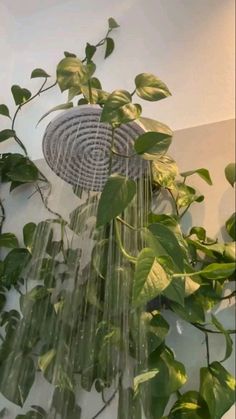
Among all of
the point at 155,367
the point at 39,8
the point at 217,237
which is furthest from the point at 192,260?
the point at 39,8

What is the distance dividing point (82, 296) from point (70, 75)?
0.41m

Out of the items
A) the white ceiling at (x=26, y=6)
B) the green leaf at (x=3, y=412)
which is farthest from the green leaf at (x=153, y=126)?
the white ceiling at (x=26, y=6)

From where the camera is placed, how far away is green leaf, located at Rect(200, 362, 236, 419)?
0.73m

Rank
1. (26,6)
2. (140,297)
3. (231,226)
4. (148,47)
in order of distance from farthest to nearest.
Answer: (26,6), (148,47), (231,226), (140,297)

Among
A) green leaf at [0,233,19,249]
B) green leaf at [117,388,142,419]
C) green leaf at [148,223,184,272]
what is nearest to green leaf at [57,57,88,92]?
green leaf at [148,223,184,272]

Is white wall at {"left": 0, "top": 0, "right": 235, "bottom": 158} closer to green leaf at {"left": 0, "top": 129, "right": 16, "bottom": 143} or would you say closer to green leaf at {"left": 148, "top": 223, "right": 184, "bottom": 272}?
green leaf at {"left": 0, "top": 129, "right": 16, "bottom": 143}

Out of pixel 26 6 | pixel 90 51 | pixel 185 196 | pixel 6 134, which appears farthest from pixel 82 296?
pixel 26 6

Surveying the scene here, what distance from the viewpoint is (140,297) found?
0.60 meters

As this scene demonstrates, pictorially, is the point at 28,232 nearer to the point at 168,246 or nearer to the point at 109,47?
the point at 168,246

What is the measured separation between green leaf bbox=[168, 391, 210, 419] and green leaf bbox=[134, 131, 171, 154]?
0.45m

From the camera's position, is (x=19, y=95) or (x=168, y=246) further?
(x=19, y=95)

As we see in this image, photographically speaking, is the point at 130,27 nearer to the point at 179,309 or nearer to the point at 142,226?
the point at 142,226

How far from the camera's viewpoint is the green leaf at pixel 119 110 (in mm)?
711

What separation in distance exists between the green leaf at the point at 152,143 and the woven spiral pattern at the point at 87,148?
64mm
